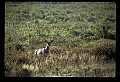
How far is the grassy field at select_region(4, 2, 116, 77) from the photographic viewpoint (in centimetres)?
820

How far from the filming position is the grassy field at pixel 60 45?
8.20 meters

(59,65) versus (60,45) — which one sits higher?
(60,45)

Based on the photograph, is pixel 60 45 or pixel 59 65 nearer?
pixel 59 65

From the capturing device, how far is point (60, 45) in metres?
10.4

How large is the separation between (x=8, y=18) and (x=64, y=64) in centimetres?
652

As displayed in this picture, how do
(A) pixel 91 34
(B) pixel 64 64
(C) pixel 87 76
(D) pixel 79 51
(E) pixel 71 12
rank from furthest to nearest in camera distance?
1. (E) pixel 71 12
2. (A) pixel 91 34
3. (D) pixel 79 51
4. (B) pixel 64 64
5. (C) pixel 87 76

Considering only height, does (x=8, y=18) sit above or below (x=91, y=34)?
above

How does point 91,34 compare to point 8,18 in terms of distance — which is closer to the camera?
point 91,34

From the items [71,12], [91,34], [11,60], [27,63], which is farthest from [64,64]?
[71,12]

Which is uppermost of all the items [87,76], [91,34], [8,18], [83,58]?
[8,18]

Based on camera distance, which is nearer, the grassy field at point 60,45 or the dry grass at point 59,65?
the dry grass at point 59,65

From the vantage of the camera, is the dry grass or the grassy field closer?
the dry grass
